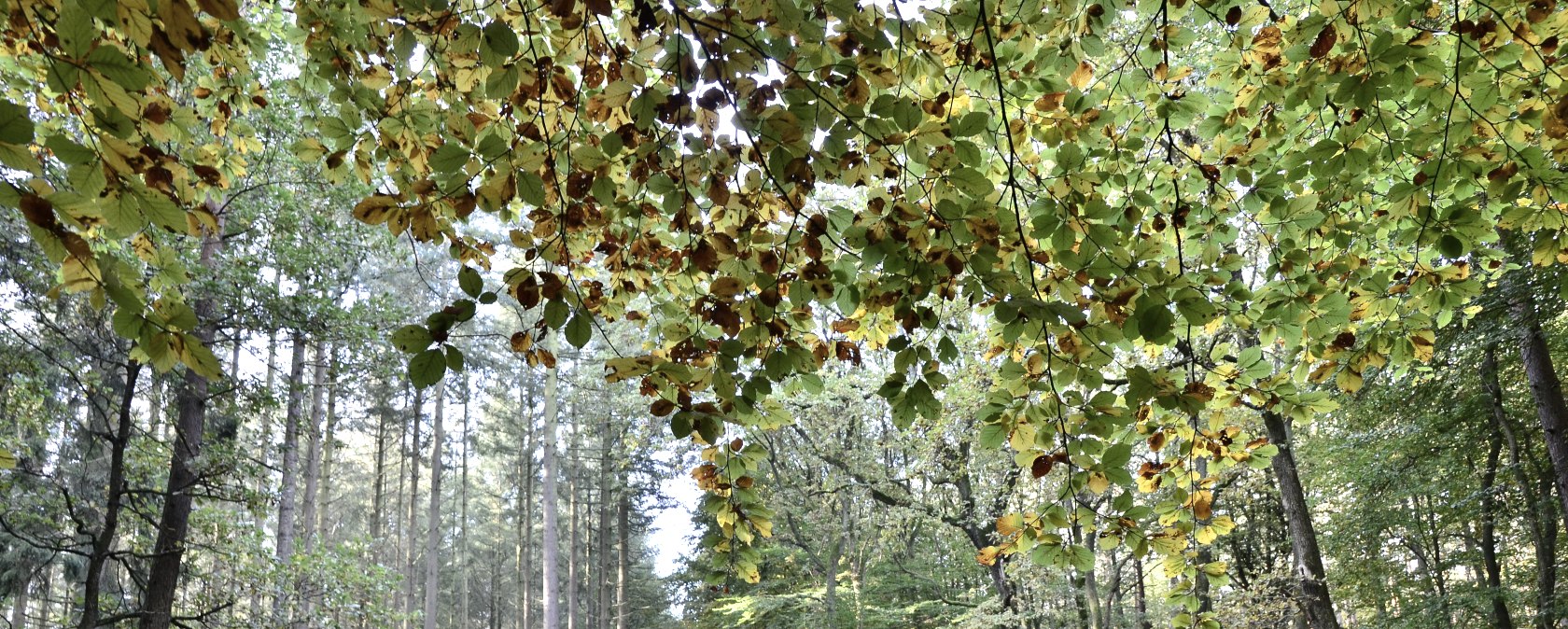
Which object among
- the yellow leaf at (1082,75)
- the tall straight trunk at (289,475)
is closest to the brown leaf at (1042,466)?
the yellow leaf at (1082,75)

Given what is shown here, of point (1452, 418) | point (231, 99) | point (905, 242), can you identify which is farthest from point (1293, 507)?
point (231, 99)

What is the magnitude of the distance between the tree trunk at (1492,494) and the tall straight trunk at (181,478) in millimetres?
9487

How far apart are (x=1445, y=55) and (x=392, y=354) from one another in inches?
239

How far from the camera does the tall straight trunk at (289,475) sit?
5.84 metres

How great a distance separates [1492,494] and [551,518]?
11.1 metres

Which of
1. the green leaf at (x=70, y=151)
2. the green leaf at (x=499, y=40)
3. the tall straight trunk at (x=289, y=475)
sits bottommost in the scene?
the green leaf at (x=70, y=151)

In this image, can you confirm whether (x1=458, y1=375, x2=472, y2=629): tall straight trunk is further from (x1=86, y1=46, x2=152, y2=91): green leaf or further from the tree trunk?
(x1=86, y1=46, x2=152, y2=91): green leaf

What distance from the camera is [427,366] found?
114 cm

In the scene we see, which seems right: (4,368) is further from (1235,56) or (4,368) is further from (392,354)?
(1235,56)

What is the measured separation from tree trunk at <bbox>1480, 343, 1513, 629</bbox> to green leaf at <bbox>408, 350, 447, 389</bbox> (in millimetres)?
8120

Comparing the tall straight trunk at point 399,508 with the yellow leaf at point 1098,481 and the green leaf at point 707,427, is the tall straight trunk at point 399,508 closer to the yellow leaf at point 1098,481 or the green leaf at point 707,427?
the green leaf at point 707,427

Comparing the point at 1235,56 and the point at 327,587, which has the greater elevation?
the point at 1235,56

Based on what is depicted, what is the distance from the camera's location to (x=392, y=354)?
19.6ft

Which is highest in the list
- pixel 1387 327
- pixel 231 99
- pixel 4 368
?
pixel 4 368
